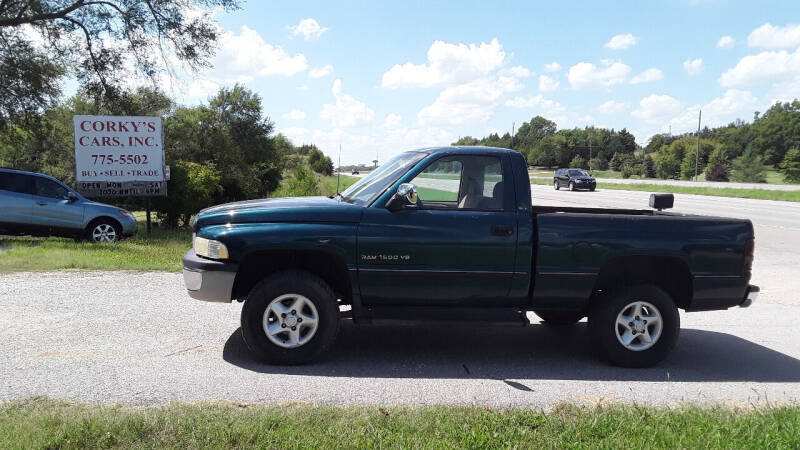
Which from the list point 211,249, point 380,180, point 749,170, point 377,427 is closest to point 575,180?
point 749,170

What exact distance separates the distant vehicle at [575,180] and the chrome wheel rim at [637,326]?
38.5 meters

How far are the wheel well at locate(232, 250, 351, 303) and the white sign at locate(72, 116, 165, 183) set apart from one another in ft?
32.8

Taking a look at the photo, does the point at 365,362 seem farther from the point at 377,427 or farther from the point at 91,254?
the point at 91,254

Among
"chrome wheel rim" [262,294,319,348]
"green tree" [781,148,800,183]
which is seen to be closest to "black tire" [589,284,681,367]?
"chrome wheel rim" [262,294,319,348]

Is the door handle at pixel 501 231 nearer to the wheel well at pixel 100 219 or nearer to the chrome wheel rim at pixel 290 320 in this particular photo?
the chrome wheel rim at pixel 290 320

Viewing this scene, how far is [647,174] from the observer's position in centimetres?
8481

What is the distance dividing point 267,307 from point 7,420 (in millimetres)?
1954

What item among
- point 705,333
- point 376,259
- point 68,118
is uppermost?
point 68,118

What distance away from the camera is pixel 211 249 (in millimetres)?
5047

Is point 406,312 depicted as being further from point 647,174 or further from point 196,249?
point 647,174

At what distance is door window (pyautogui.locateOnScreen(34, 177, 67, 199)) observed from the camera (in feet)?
40.3

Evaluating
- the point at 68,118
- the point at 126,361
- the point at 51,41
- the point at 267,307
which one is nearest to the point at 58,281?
the point at 126,361

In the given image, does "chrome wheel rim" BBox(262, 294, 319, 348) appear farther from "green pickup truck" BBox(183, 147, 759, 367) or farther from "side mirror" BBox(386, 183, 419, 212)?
"side mirror" BBox(386, 183, 419, 212)

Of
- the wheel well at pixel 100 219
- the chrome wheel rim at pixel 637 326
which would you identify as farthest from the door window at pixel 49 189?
the chrome wheel rim at pixel 637 326
